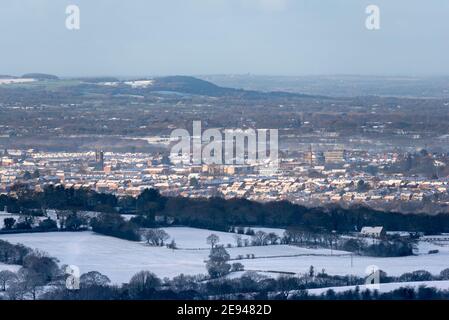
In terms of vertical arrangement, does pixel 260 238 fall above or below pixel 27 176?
above

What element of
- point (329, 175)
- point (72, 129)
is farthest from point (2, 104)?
point (329, 175)

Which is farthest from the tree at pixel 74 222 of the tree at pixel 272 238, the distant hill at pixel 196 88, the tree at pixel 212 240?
the distant hill at pixel 196 88

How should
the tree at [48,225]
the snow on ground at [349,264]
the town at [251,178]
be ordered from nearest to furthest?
the snow on ground at [349,264] → the tree at [48,225] → the town at [251,178]

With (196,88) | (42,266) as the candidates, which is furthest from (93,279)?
(196,88)

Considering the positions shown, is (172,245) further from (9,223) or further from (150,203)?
(150,203)

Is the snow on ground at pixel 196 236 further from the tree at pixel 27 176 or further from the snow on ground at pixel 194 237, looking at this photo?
the tree at pixel 27 176

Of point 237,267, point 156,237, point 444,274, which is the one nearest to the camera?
point 444,274
